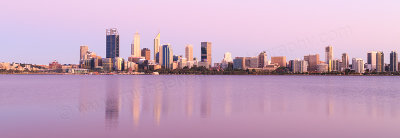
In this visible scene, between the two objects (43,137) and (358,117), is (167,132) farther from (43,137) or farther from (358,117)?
(358,117)

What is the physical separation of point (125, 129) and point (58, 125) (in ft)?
13.9

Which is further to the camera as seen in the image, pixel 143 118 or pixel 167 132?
pixel 143 118

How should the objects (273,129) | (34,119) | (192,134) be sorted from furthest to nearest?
1. (34,119)
2. (273,129)
3. (192,134)

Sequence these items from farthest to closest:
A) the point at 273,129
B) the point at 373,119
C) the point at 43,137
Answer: the point at 373,119 < the point at 273,129 < the point at 43,137

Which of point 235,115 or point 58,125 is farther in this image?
point 235,115

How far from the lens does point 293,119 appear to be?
22969 millimetres

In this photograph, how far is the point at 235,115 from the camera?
2503cm

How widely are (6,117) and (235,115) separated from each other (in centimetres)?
1572

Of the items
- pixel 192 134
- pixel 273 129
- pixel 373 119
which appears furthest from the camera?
pixel 373 119

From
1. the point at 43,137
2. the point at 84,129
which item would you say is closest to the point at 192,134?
the point at 84,129

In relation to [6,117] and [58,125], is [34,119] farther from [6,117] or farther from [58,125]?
[58,125]

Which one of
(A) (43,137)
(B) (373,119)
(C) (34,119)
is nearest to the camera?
(A) (43,137)

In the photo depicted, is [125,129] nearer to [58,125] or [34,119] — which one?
[58,125]

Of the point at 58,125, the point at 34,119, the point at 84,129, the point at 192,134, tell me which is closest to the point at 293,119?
the point at 192,134
